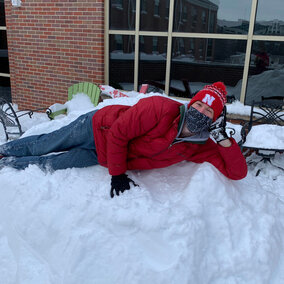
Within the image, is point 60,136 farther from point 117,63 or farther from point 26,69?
point 26,69

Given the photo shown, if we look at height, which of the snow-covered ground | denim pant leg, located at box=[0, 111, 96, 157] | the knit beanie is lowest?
the snow-covered ground

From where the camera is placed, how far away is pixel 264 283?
2.16 meters

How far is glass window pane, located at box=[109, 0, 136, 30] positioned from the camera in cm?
558

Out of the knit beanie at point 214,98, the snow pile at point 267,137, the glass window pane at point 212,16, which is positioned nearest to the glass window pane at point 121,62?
the glass window pane at point 212,16

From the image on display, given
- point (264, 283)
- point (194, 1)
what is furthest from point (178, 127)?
point (194, 1)

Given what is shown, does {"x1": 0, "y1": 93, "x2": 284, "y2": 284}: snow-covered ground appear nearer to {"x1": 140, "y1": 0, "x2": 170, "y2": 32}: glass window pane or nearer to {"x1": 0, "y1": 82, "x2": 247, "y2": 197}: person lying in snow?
{"x1": 0, "y1": 82, "x2": 247, "y2": 197}: person lying in snow

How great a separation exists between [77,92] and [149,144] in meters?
3.73

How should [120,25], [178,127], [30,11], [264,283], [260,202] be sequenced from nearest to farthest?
[264,283] → [178,127] → [260,202] → [120,25] → [30,11]

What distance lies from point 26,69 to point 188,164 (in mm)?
5346

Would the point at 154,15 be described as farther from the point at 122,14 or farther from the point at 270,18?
the point at 270,18

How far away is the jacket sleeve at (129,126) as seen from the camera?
7.85ft

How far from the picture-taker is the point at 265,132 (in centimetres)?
416

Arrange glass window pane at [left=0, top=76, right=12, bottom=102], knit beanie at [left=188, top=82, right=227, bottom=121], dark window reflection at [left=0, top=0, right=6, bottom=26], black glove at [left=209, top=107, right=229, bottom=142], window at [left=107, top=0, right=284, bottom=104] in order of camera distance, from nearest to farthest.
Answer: knit beanie at [left=188, top=82, right=227, bottom=121], black glove at [left=209, top=107, right=229, bottom=142], window at [left=107, top=0, right=284, bottom=104], dark window reflection at [left=0, top=0, right=6, bottom=26], glass window pane at [left=0, top=76, right=12, bottom=102]

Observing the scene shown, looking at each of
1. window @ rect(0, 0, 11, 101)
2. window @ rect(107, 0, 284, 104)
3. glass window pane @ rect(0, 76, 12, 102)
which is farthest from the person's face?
glass window pane @ rect(0, 76, 12, 102)
